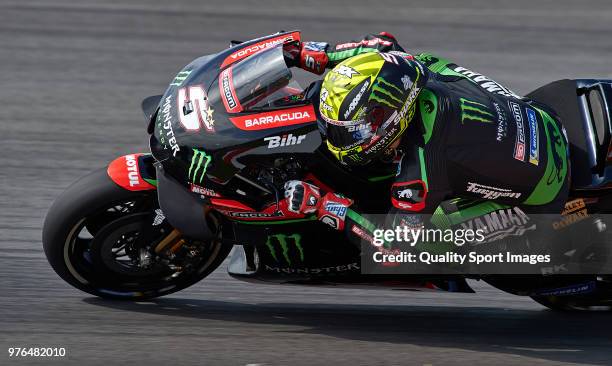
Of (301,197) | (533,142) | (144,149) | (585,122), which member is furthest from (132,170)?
(144,149)

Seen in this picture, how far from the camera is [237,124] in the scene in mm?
5039

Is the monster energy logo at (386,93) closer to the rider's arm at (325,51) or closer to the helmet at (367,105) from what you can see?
the helmet at (367,105)

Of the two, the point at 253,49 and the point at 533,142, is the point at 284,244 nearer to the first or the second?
the point at 253,49

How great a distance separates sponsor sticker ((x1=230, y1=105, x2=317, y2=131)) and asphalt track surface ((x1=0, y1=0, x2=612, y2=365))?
1274 mm

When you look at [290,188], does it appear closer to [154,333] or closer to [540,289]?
[154,333]

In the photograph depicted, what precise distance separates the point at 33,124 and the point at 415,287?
4367 mm

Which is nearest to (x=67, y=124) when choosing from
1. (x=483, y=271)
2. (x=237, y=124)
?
(x=237, y=124)

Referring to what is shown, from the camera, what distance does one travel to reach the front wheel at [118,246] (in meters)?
5.54

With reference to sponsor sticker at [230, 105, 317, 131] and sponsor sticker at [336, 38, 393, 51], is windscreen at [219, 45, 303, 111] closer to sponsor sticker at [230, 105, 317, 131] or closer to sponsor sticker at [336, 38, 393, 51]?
sponsor sticker at [230, 105, 317, 131]

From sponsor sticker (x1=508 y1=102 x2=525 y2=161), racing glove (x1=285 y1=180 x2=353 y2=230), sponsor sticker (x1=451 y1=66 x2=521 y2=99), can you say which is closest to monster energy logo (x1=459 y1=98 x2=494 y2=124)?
sponsor sticker (x1=508 y1=102 x2=525 y2=161)

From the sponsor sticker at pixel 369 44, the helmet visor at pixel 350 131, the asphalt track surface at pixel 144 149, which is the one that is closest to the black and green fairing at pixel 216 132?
the helmet visor at pixel 350 131

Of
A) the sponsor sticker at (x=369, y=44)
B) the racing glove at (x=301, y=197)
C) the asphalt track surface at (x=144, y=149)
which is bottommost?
the asphalt track surface at (x=144, y=149)

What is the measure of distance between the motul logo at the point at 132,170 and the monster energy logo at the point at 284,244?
31.1 inches

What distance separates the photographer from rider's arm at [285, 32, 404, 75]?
5496 millimetres
